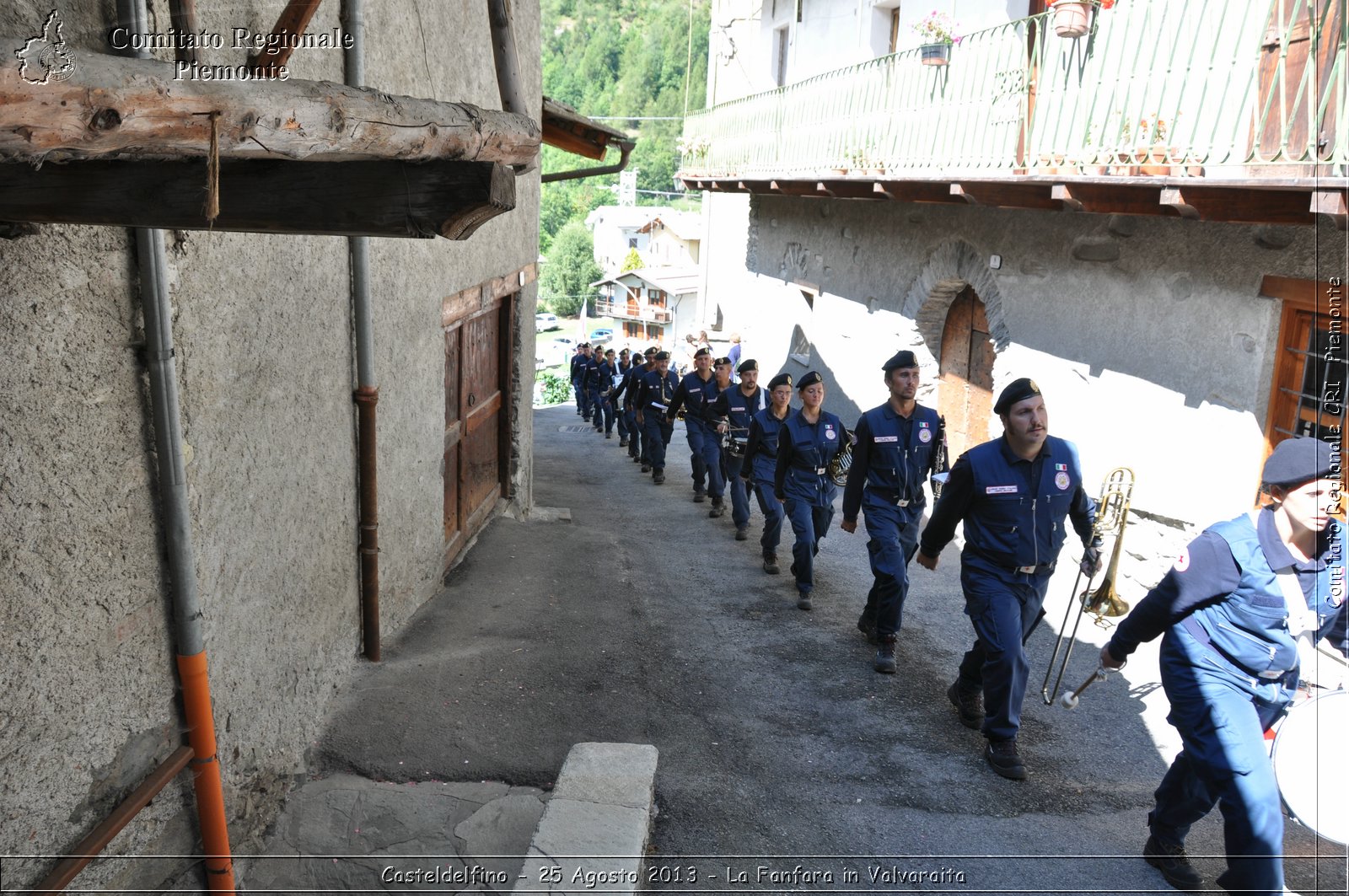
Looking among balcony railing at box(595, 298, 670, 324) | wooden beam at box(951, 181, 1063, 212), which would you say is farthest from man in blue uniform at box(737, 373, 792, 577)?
balcony railing at box(595, 298, 670, 324)

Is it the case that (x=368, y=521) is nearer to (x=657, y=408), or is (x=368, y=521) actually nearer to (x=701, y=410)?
(x=701, y=410)

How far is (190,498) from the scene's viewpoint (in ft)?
11.1

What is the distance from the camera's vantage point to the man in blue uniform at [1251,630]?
3.61 meters

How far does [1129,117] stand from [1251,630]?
17.0 feet

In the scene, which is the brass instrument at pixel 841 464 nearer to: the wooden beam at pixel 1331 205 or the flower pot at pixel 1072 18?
the wooden beam at pixel 1331 205

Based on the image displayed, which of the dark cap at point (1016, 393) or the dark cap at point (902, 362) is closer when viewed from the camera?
the dark cap at point (1016, 393)

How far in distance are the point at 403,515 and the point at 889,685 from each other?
287 centimetres

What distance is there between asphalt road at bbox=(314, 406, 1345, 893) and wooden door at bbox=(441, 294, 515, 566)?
1.51 feet

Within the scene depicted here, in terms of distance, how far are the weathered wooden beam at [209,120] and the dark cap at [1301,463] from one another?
2.76 metres

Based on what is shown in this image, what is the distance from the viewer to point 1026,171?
8.66 metres

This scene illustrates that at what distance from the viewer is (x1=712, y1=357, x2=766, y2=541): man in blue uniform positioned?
1033 centimetres

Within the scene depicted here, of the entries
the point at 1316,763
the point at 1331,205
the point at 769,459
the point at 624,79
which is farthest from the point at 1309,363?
the point at 624,79

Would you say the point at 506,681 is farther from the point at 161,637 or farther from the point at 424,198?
the point at 424,198

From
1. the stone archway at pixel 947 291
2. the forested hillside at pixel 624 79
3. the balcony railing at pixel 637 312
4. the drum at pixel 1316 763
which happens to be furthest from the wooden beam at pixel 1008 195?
the forested hillside at pixel 624 79
